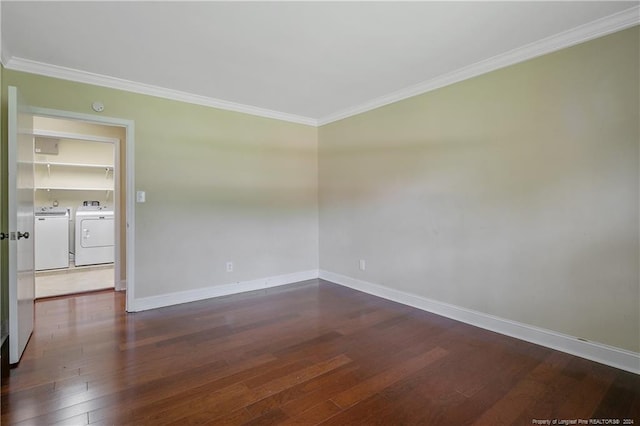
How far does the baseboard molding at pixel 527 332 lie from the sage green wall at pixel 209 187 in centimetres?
161

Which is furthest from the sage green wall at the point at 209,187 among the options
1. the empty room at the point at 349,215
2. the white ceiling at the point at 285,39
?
the white ceiling at the point at 285,39

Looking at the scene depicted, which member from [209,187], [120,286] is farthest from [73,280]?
[209,187]

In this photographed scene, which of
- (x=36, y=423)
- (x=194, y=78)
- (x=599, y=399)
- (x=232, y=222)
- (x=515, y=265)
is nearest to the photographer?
(x=36, y=423)

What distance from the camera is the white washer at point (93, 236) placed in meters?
5.54

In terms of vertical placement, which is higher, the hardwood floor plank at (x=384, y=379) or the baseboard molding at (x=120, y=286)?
the baseboard molding at (x=120, y=286)

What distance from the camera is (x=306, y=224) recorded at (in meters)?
4.66

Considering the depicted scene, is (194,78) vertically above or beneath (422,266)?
above

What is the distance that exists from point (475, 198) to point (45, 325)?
4300 millimetres

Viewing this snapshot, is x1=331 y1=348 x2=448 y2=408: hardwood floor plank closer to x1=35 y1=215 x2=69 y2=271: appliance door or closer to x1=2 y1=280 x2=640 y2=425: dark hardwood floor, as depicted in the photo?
x1=2 y1=280 x2=640 y2=425: dark hardwood floor

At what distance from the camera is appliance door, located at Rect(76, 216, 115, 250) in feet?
18.2

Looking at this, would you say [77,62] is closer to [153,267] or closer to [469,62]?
[153,267]

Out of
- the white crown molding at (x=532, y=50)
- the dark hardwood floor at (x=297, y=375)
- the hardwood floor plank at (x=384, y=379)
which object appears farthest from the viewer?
the white crown molding at (x=532, y=50)

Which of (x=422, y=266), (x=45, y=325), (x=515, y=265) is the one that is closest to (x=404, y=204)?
(x=422, y=266)

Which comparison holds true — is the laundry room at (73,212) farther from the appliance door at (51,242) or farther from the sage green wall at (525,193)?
the sage green wall at (525,193)
